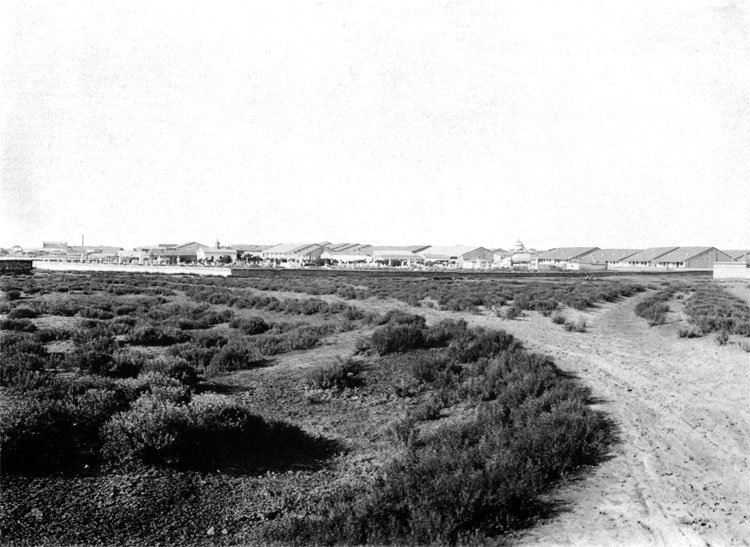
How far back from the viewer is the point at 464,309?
25.1m

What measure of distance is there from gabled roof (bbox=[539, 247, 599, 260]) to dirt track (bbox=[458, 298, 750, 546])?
10553cm

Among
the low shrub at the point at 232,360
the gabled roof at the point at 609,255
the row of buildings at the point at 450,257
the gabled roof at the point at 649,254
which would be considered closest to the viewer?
the low shrub at the point at 232,360

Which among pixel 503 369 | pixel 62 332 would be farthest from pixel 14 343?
pixel 503 369

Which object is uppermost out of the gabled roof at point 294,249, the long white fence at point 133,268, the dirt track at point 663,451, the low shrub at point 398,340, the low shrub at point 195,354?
the gabled roof at point 294,249

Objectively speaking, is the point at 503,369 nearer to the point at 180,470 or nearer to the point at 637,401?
the point at 637,401

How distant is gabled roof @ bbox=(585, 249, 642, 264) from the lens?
109 metres

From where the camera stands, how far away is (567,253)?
116 meters

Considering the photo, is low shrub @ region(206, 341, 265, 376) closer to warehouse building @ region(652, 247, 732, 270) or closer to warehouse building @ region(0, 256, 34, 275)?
warehouse building @ region(0, 256, 34, 275)

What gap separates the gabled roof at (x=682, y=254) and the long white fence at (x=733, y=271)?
31.5 metres

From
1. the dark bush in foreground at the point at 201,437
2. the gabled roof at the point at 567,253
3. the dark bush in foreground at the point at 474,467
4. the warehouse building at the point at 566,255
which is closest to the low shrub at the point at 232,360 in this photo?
the dark bush in foreground at the point at 201,437

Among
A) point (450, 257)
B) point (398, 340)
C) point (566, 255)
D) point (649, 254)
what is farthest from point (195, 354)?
point (566, 255)

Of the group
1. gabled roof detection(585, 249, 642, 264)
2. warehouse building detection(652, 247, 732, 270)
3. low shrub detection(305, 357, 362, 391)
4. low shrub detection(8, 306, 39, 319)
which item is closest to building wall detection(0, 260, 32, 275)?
low shrub detection(8, 306, 39, 319)

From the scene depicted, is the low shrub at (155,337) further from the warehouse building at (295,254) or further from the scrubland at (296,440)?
the warehouse building at (295,254)

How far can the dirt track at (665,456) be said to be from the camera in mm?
4941
